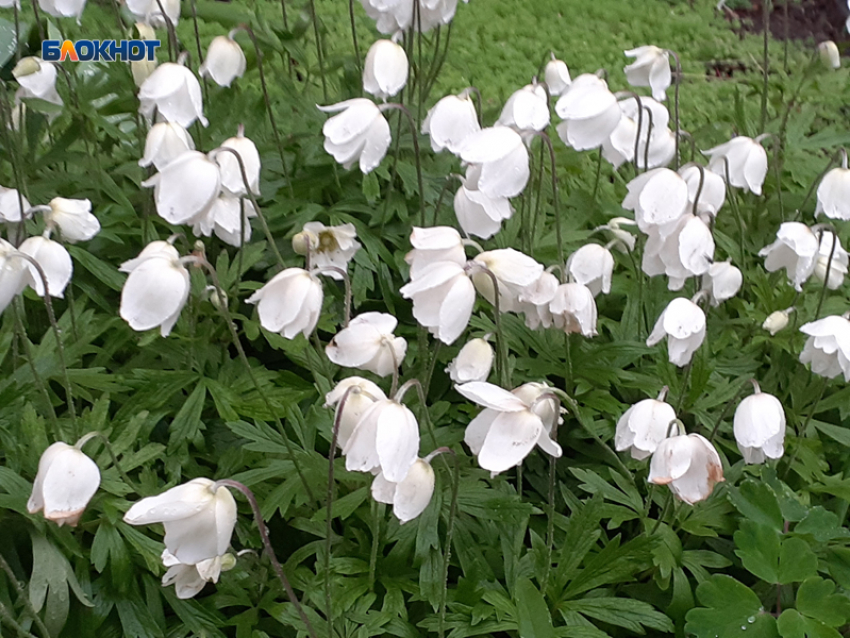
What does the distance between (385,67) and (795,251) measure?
38.8 inches

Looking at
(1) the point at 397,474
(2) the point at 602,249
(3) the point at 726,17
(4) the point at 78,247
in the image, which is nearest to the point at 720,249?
(2) the point at 602,249

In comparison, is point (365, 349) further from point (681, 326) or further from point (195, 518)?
point (681, 326)

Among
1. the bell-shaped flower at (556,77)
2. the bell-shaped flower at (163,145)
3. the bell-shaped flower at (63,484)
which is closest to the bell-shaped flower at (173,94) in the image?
the bell-shaped flower at (163,145)

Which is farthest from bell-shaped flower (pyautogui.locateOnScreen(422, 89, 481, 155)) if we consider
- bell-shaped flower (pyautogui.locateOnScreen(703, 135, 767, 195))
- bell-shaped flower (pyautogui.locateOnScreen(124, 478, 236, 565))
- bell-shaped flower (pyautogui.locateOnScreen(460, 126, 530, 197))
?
bell-shaped flower (pyautogui.locateOnScreen(124, 478, 236, 565))

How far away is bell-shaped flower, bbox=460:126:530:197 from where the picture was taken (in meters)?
1.24

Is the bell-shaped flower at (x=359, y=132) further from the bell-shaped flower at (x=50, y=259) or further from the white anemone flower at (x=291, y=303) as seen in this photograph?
the bell-shaped flower at (x=50, y=259)

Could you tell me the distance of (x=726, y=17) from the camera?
15.4 ft

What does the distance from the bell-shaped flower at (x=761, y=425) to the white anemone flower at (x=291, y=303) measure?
0.76m

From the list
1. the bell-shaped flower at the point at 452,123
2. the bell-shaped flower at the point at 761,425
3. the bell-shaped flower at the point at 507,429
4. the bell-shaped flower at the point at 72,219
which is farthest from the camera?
the bell-shaped flower at the point at 452,123

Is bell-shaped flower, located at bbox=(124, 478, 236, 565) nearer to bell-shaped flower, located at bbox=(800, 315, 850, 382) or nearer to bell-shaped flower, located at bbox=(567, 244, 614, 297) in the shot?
bell-shaped flower, located at bbox=(567, 244, 614, 297)

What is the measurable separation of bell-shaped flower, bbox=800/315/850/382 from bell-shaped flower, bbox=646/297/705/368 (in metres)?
0.20

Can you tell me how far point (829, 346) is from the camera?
1329mm

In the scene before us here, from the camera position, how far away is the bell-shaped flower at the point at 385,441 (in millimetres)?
932

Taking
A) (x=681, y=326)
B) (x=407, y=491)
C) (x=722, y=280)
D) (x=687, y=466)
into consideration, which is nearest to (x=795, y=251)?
(x=722, y=280)
